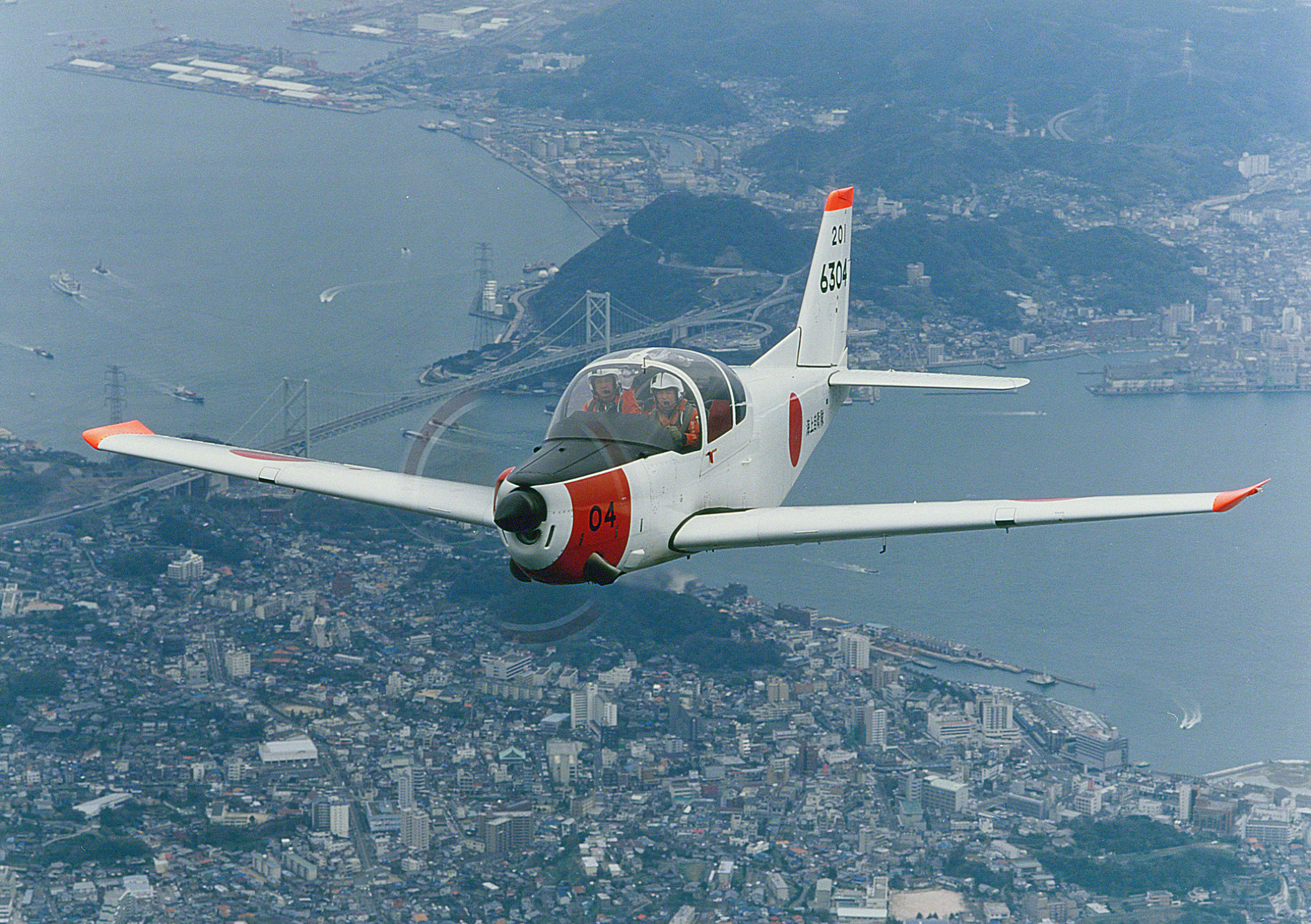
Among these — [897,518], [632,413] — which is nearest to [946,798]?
[897,518]

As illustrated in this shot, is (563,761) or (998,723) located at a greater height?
(563,761)

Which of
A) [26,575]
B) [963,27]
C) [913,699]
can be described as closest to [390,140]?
[963,27]

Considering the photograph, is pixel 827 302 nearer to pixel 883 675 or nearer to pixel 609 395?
pixel 609 395

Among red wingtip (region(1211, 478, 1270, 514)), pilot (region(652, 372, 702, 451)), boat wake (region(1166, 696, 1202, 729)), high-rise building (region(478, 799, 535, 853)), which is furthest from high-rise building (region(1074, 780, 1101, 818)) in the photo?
pilot (region(652, 372, 702, 451))

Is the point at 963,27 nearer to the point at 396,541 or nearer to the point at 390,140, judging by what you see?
the point at 390,140

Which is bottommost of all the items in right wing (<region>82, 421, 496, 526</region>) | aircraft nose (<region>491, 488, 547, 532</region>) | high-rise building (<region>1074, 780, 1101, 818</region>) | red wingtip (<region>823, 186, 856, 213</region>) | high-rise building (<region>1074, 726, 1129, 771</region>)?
high-rise building (<region>1074, 780, 1101, 818</region>)

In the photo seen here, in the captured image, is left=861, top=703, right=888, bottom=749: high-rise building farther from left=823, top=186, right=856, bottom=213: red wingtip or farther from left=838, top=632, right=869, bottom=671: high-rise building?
left=823, top=186, right=856, bottom=213: red wingtip
